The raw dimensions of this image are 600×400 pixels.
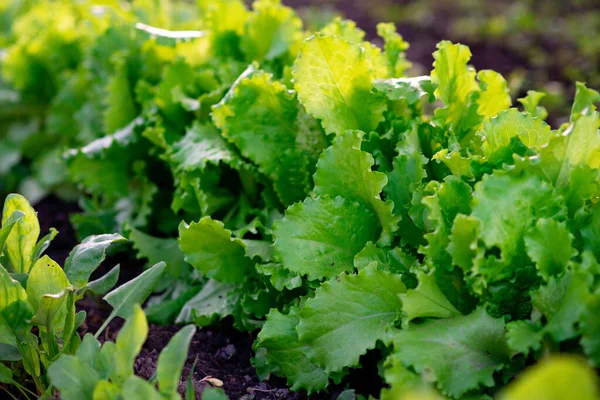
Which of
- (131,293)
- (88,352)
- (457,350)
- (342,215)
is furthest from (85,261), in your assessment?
(457,350)

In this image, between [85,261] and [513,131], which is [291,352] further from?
[513,131]

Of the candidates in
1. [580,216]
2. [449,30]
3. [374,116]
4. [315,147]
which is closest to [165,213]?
[315,147]

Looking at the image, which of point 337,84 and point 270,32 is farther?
point 270,32

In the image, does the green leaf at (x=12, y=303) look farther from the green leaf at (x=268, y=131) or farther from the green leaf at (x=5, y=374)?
the green leaf at (x=268, y=131)

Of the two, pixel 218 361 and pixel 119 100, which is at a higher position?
pixel 119 100

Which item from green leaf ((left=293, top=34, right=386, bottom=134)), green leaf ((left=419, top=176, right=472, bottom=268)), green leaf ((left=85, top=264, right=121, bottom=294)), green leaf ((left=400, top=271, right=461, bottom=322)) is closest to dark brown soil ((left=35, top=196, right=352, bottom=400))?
green leaf ((left=85, top=264, right=121, bottom=294))

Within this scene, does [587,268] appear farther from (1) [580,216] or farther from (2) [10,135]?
(2) [10,135]

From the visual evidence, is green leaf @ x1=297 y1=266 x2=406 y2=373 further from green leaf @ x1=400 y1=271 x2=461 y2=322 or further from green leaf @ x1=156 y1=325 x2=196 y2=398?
green leaf @ x1=156 y1=325 x2=196 y2=398
